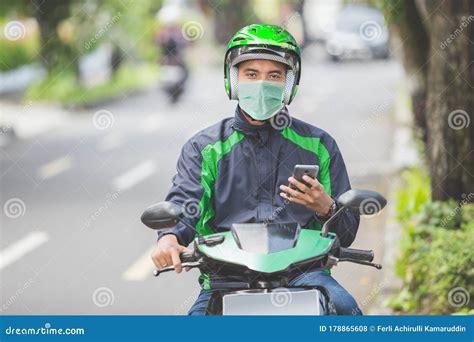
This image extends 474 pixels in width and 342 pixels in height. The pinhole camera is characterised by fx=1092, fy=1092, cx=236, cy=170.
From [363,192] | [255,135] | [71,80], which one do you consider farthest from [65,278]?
[71,80]

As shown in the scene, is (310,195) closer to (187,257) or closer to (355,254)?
(355,254)

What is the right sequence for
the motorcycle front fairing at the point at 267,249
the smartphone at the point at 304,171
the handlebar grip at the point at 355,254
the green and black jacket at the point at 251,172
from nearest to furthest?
the motorcycle front fairing at the point at 267,249
the smartphone at the point at 304,171
the handlebar grip at the point at 355,254
the green and black jacket at the point at 251,172

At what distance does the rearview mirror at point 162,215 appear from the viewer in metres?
3.58

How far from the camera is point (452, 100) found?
24.0ft

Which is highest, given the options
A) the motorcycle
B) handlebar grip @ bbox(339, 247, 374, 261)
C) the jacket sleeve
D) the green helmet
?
the green helmet

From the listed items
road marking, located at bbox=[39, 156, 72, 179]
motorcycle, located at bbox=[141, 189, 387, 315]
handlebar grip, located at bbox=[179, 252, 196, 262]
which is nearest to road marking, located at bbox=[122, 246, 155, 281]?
road marking, located at bbox=[39, 156, 72, 179]

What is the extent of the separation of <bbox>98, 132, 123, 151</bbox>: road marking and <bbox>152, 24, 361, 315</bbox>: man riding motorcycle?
1023 cm

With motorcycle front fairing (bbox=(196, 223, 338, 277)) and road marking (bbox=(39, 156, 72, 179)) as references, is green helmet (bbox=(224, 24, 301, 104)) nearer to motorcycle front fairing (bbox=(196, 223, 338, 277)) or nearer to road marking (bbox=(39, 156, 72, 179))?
motorcycle front fairing (bbox=(196, 223, 338, 277))

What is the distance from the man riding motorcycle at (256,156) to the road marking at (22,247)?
16.0ft

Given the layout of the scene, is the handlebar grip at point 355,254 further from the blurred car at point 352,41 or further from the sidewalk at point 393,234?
the blurred car at point 352,41

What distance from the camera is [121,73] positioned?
2436cm

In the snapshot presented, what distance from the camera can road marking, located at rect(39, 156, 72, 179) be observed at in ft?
41.2

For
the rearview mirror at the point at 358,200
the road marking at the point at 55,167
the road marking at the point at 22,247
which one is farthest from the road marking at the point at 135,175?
the rearview mirror at the point at 358,200

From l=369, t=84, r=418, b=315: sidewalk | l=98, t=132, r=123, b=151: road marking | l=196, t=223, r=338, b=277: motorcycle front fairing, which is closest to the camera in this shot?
l=196, t=223, r=338, b=277: motorcycle front fairing
